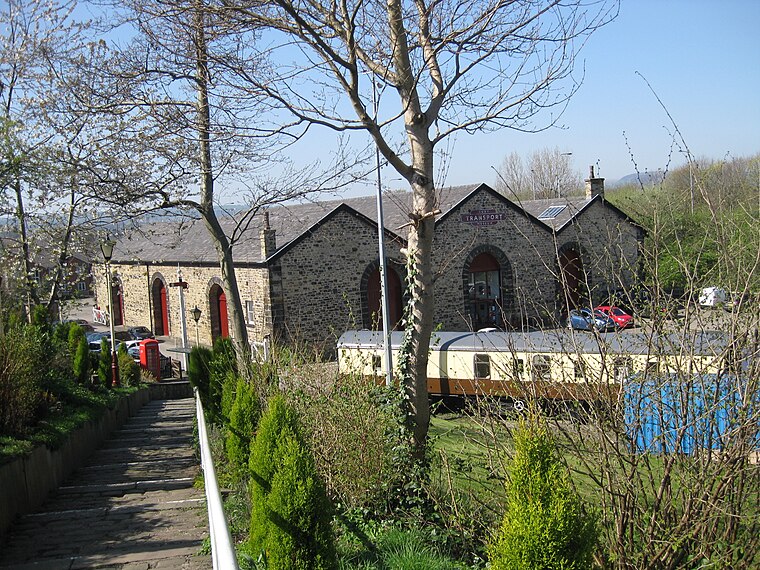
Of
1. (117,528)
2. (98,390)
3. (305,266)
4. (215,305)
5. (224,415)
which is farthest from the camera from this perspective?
(215,305)

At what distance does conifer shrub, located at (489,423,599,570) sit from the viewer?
4.40m

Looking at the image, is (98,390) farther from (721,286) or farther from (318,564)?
(721,286)

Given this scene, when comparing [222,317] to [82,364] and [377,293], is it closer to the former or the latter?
[377,293]

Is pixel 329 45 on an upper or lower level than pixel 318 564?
upper

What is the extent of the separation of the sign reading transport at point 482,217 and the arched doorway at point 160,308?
50.7ft

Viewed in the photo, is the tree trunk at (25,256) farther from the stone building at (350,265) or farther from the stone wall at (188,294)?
the stone wall at (188,294)

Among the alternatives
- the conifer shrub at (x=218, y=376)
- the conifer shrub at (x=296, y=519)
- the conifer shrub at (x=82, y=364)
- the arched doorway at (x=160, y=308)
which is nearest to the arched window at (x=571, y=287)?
the conifer shrub at (x=296, y=519)

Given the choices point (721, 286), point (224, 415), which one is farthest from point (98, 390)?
point (721, 286)

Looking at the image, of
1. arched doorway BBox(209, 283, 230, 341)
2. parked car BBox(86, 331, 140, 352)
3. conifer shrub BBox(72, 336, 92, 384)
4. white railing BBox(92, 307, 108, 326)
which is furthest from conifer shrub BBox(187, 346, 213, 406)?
white railing BBox(92, 307, 108, 326)

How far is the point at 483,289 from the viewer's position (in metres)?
33.3

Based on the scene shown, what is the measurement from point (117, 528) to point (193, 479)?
94.4 inches

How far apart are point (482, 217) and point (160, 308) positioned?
56.1 ft

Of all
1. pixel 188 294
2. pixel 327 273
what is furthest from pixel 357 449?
pixel 188 294

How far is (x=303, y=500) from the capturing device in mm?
5398
